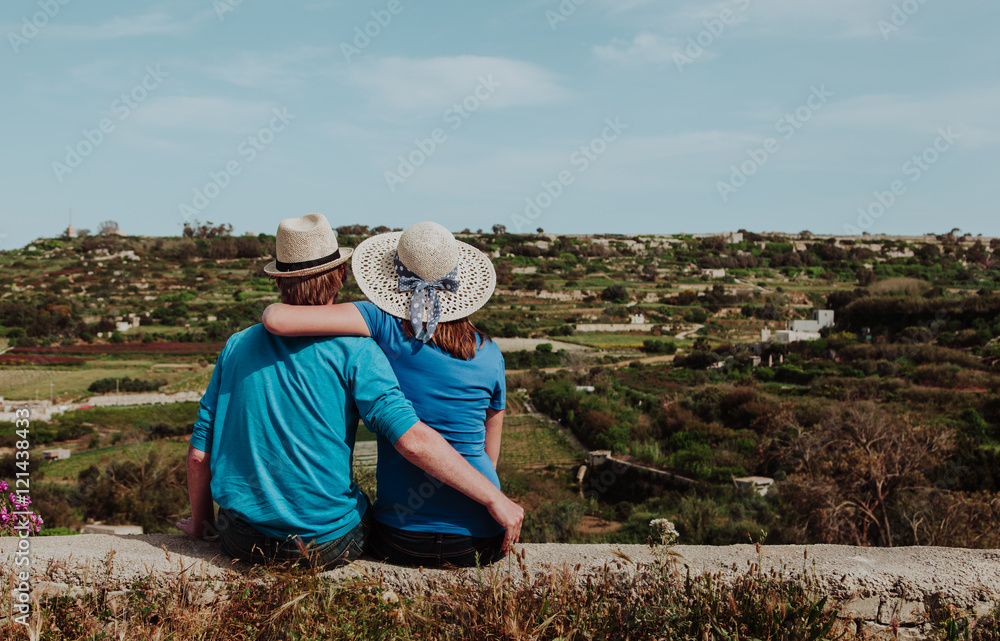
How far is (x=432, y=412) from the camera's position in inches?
72.6

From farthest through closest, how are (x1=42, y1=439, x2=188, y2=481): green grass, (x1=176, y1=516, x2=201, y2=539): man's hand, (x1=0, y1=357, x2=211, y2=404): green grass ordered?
(x1=0, y1=357, x2=211, y2=404): green grass → (x1=42, y1=439, x2=188, y2=481): green grass → (x1=176, y1=516, x2=201, y2=539): man's hand

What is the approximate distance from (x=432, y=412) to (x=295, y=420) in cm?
35

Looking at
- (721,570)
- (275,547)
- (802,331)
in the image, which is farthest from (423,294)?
(802,331)

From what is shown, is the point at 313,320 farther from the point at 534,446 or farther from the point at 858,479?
the point at 534,446

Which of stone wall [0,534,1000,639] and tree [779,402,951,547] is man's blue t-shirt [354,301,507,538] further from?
tree [779,402,951,547]

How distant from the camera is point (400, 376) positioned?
6.07 feet

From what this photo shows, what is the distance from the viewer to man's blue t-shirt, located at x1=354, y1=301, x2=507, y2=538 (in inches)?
72.4

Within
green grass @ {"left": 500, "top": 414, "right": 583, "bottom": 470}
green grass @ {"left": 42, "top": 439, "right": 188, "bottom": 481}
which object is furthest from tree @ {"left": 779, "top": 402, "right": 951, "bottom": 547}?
green grass @ {"left": 42, "top": 439, "right": 188, "bottom": 481}

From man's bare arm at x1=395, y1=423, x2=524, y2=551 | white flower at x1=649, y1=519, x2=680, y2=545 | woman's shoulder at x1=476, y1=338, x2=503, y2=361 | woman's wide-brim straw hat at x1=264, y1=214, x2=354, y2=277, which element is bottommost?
white flower at x1=649, y1=519, x2=680, y2=545

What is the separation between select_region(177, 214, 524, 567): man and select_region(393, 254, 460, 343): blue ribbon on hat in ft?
0.42

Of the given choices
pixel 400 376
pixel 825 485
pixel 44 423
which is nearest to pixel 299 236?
pixel 400 376

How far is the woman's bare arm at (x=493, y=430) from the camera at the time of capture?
2039 millimetres

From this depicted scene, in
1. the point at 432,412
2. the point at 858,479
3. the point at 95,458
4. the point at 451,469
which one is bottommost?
the point at 95,458

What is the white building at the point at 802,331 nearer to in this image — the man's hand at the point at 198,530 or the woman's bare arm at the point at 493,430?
the woman's bare arm at the point at 493,430
